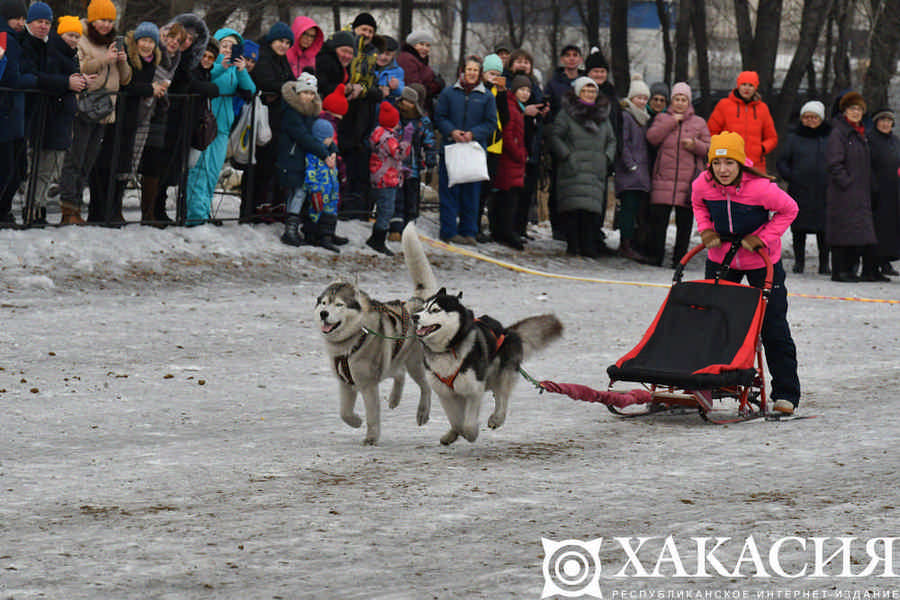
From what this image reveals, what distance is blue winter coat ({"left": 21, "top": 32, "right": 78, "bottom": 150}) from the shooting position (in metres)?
12.5

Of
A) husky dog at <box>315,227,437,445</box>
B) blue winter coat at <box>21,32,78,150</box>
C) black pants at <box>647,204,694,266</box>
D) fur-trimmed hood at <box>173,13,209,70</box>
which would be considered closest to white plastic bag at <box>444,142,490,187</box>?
black pants at <box>647,204,694,266</box>

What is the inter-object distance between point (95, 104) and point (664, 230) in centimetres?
761

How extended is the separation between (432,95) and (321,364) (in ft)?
24.3

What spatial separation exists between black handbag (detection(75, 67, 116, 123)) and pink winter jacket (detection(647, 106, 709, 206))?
6953 mm

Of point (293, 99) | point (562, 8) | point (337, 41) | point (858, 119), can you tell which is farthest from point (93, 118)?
point (562, 8)

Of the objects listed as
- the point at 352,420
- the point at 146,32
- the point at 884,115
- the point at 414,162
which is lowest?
the point at 352,420

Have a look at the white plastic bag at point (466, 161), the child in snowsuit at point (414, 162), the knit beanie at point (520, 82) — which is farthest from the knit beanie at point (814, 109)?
the child in snowsuit at point (414, 162)

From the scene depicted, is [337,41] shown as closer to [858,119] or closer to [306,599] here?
[858,119]

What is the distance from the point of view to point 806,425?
8.09 meters

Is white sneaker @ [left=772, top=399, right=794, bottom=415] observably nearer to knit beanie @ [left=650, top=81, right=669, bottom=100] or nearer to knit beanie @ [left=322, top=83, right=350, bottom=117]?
knit beanie @ [left=322, top=83, right=350, bottom=117]

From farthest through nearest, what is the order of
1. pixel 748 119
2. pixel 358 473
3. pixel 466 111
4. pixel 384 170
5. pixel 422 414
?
pixel 748 119 < pixel 466 111 < pixel 384 170 < pixel 422 414 < pixel 358 473

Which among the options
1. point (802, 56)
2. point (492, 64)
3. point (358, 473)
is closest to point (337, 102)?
point (492, 64)

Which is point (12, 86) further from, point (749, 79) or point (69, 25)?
point (749, 79)

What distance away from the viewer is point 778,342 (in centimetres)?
867
